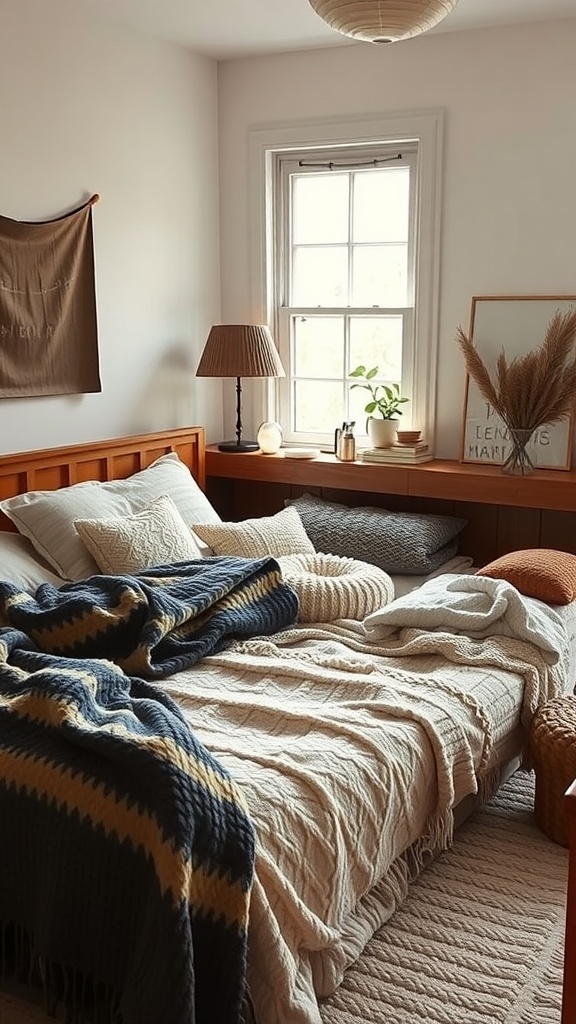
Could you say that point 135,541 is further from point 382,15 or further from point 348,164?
point 348,164

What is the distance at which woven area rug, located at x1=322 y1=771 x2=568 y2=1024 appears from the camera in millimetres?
2109

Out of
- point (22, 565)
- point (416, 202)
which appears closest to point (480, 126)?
point (416, 202)

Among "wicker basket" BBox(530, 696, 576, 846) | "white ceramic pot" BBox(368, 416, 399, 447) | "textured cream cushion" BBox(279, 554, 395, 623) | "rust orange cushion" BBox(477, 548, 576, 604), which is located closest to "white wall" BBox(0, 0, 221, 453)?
"white ceramic pot" BBox(368, 416, 399, 447)

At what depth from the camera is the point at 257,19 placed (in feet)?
12.5

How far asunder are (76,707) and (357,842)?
630 mm

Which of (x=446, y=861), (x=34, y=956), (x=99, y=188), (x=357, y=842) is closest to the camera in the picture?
(x=34, y=956)

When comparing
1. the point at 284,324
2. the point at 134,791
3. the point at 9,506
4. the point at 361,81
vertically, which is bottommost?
the point at 134,791

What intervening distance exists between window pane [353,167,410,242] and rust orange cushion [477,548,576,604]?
1583 millimetres

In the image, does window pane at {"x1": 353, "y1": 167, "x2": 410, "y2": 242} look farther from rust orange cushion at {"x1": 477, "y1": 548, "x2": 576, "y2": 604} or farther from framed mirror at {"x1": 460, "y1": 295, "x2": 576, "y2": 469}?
rust orange cushion at {"x1": 477, "y1": 548, "x2": 576, "y2": 604}

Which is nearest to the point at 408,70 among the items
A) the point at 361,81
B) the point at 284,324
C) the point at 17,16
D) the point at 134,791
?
the point at 361,81

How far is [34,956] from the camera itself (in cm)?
193

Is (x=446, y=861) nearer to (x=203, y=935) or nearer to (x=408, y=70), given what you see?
(x=203, y=935)

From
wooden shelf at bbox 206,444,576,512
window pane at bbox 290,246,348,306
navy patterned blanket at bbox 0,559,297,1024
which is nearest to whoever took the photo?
navy patterned blanket at bbox 0,559,297,1024

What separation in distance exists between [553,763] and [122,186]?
262cm
